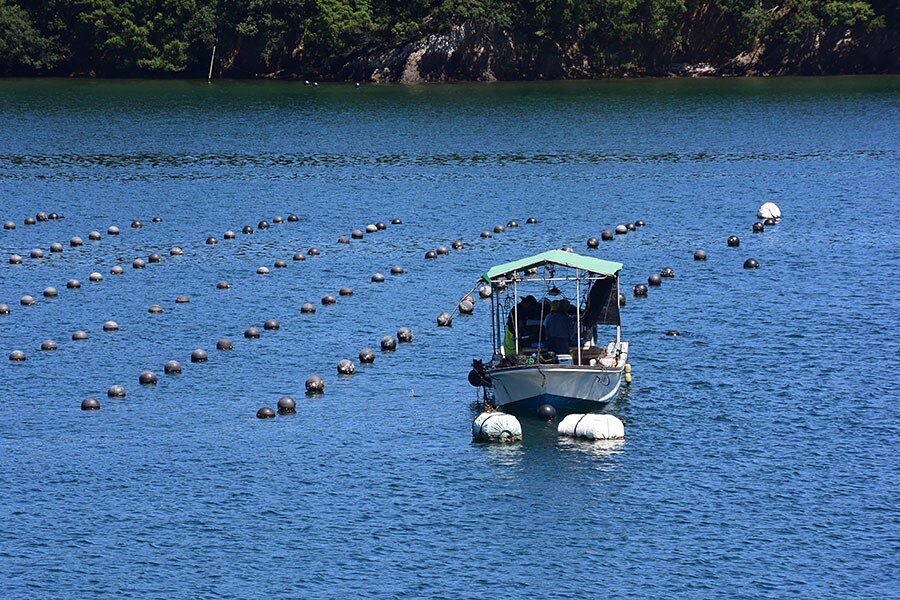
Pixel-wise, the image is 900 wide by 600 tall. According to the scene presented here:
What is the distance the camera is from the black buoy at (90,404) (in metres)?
55.6

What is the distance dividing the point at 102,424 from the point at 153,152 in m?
79.4

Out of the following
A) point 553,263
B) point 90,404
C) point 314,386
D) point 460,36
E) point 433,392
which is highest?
point 460,36

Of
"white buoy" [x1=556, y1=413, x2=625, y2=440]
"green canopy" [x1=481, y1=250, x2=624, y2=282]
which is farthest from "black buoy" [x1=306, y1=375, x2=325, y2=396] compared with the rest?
"white buoy" [x1=556, y1=413, x2=625, y2=440]

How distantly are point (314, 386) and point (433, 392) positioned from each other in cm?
502

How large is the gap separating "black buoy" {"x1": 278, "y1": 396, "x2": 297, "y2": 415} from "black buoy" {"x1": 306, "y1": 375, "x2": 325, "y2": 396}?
2.27 meters

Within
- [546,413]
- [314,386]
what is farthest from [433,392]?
[546,413]

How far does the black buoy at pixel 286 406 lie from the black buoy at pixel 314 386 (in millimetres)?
2274

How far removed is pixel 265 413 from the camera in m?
54.1

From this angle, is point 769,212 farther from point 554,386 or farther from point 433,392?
point 554,386

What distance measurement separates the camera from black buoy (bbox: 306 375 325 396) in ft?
188

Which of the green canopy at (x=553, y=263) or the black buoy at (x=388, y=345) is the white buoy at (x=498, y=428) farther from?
the black buoy at (x=388, y=345)

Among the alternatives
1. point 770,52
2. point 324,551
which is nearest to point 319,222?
point 324,551

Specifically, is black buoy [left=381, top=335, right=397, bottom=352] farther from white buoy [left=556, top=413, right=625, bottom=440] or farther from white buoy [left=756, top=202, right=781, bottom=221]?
white buoy [left=756, top=202, right=781, bottom=221]

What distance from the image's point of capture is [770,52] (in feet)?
627
